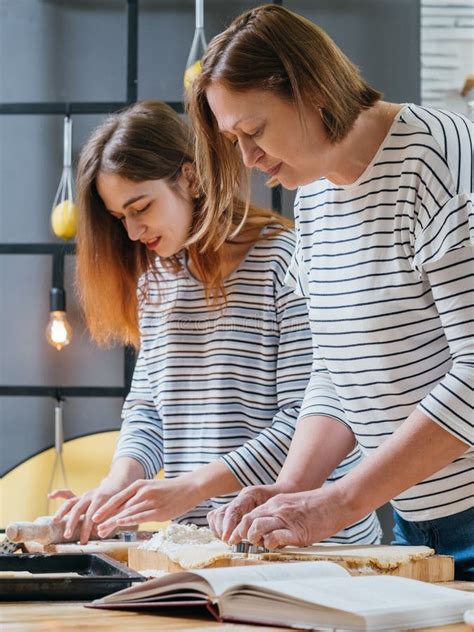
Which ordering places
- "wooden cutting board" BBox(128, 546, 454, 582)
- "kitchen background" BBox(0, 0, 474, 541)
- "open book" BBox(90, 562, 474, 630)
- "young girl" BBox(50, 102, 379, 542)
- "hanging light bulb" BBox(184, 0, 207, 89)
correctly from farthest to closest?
"kitchen background" BBox(0, 0, 474, 541)
"hanging light bulb" BBox(184, 0, 207, 89)
"young girl" BBox(50, 102, 379, 542)
"wooden cutting board" BBox(128, 546, 454, 582)
"open book" BBox(90, 562, 474, 630)

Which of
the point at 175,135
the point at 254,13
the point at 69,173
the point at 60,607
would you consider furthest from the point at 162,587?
the point at 69,173

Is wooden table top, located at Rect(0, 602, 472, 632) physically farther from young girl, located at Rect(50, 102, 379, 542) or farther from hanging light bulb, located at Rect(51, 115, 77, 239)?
hanging light bulb, located at Rect(51, 115, 77, 239)

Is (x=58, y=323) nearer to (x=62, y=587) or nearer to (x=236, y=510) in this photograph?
(x=236, y=510)

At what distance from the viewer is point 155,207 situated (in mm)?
1827

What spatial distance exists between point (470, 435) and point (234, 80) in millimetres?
542

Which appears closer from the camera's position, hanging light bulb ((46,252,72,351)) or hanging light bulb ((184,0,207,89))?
hanging light bulb ((184,0,207,89))

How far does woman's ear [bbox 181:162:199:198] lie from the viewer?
1850mm

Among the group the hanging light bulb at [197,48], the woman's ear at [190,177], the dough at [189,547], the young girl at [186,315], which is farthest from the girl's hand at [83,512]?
the hanging light bulb at [197,48]

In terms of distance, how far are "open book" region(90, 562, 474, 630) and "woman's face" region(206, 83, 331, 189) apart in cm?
57

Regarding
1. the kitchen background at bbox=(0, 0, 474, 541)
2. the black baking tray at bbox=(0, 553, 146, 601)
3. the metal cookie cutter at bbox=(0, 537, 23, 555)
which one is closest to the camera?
the black baking tray at bbox=(0, 553, 146, 601)

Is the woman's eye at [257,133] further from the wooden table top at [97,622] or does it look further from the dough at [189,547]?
the wooden table top at [97,622]

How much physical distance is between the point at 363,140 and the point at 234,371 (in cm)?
56

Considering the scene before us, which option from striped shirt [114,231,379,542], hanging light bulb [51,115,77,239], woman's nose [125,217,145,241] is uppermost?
hanging light bulb [51,115,77,239]

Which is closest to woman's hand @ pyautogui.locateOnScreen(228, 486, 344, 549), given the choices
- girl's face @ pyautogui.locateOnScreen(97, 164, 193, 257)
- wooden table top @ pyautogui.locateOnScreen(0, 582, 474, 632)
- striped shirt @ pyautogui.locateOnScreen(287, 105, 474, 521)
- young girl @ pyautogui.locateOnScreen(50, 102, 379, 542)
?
striped shirt @ pyautogui.locateOnScreen(287, 105, 474, 521)
